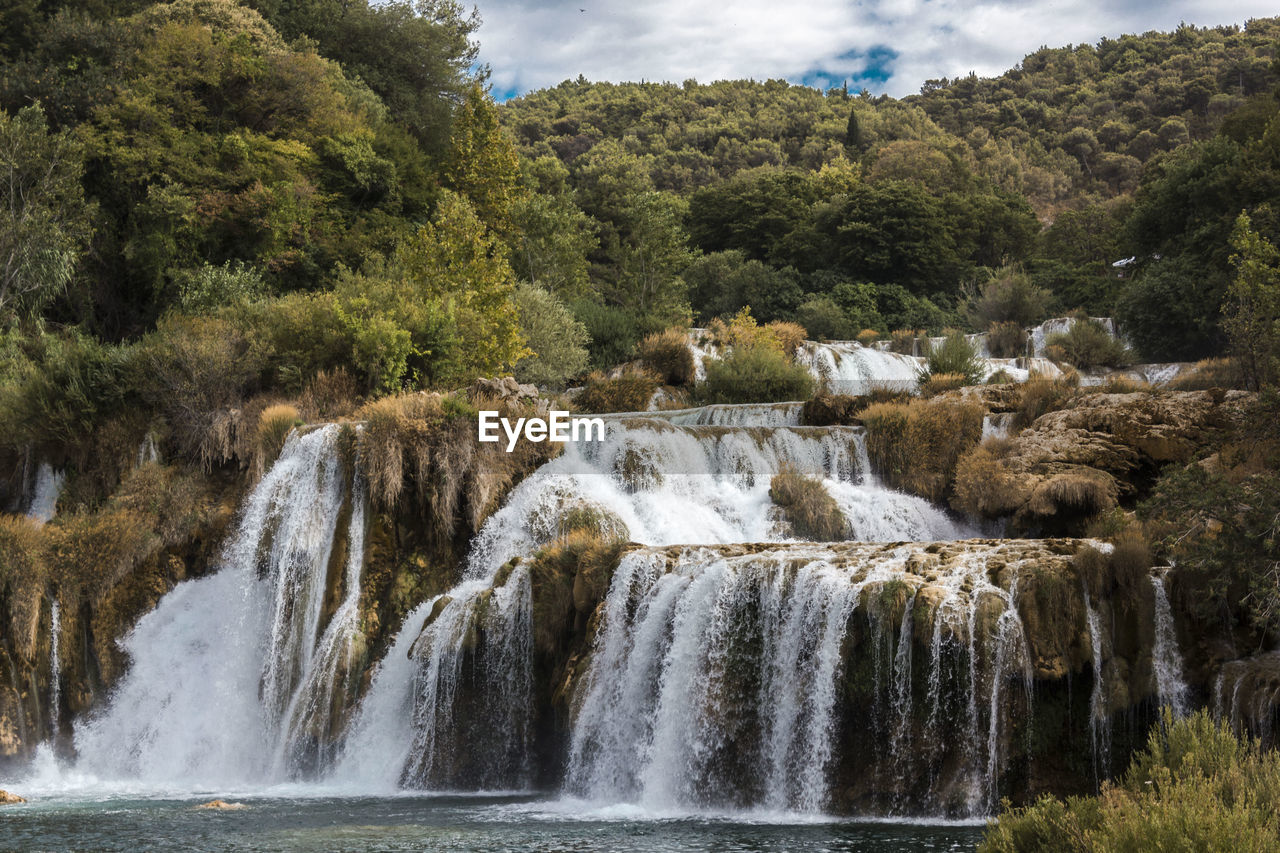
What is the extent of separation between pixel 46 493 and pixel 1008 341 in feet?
92.3

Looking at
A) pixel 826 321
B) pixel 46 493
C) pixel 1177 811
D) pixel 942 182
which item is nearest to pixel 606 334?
pixel 826 321

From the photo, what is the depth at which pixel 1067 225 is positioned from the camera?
52969mm

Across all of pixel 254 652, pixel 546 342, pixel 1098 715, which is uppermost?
pixel 546 342

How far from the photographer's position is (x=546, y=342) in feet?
94.4

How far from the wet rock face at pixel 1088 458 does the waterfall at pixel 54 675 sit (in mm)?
15107

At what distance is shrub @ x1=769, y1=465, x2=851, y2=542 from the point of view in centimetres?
1802

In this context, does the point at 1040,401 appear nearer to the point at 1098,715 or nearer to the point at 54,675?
the point at 1098,715

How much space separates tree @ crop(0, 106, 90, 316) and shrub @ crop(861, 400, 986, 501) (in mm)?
20641

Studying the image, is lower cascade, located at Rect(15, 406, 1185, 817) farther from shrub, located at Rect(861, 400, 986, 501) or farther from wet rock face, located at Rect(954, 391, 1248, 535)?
wet rock face, located at Rect(954, 391, 1248, 535)

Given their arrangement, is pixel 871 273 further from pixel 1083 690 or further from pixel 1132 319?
pixel 1083 690

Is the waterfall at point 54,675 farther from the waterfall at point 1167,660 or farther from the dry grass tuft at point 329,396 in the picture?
the waterfall at point 1167,660

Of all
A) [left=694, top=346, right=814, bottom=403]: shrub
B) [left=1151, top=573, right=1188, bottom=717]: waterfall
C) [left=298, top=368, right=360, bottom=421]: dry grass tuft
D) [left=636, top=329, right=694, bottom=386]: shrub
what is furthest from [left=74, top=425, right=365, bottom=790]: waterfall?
[left=636, top=329, right=694, bottom=386]: shrub

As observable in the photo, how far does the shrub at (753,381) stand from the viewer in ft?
93.6

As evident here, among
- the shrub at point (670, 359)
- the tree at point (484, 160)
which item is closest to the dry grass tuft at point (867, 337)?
the shrub at point (670, 359)
